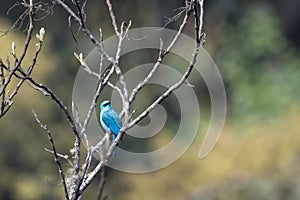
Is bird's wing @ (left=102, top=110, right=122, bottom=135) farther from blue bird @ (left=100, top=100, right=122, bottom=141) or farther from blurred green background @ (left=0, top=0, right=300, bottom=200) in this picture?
blurred green background @ (left=0, top=0, right=300, bottom=200)

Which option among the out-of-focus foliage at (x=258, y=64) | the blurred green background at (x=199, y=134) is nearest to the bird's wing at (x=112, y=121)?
the blurred green background at (x=199, y=134)

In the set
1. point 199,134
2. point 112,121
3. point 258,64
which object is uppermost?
point 258,64

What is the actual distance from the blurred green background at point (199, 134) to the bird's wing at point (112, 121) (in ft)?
20.2

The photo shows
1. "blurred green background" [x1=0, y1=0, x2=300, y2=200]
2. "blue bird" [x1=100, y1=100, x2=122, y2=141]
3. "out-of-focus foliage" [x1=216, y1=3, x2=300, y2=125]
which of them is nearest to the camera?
"blue bird" [x1=100, y1=100, x2=122, y2=141]

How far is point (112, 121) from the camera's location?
3270 mm

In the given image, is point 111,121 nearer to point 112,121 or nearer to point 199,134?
point 112,121

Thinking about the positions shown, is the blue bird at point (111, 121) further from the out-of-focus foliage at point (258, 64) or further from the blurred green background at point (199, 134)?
the out-of-focus foliage at point (258, 64)

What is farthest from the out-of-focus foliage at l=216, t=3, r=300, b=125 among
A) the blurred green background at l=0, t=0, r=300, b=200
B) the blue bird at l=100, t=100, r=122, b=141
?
the blue bird at l=100, t=100, r=122, b=141

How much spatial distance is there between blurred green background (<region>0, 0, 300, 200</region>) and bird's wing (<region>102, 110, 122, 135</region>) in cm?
615

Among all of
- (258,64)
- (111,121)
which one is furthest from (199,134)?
(111,121)

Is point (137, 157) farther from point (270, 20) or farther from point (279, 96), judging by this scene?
point (270, 20)

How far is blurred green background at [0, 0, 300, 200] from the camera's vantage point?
1141 cm

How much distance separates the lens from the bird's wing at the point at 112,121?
10.3 ft

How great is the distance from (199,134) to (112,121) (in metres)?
10.9
